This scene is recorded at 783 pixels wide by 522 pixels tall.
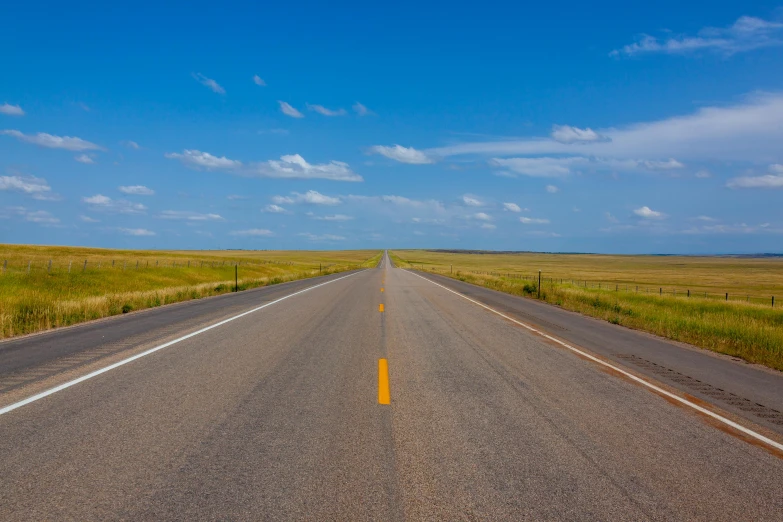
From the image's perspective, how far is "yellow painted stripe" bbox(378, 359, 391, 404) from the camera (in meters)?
6.44

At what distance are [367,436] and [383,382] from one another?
2284 mm

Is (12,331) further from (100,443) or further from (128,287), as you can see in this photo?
(128,287)

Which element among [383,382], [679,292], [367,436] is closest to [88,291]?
[383,382]

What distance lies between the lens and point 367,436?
16.6 feet

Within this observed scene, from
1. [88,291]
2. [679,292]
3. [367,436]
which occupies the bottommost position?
[679,292]

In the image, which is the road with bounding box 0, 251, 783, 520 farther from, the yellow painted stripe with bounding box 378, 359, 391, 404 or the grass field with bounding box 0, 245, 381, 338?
the grass field with bounding box 0, 245, 381, 338

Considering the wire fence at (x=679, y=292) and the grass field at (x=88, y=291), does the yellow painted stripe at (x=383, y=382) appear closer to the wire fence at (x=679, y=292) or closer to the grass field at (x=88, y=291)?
the grass field at (x=88, y=291)

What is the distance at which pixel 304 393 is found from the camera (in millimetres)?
6602

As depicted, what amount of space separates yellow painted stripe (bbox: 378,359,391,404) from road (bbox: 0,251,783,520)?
0.43ft

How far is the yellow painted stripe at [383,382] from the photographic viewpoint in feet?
21.1

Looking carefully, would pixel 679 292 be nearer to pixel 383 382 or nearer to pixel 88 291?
pixel 88 291

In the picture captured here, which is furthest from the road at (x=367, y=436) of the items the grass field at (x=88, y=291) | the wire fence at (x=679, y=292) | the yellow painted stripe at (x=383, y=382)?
the wire fence at (x=679, y=292)

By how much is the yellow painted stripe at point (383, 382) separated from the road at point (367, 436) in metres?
0.13

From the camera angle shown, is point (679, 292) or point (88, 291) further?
point (679, 292)
